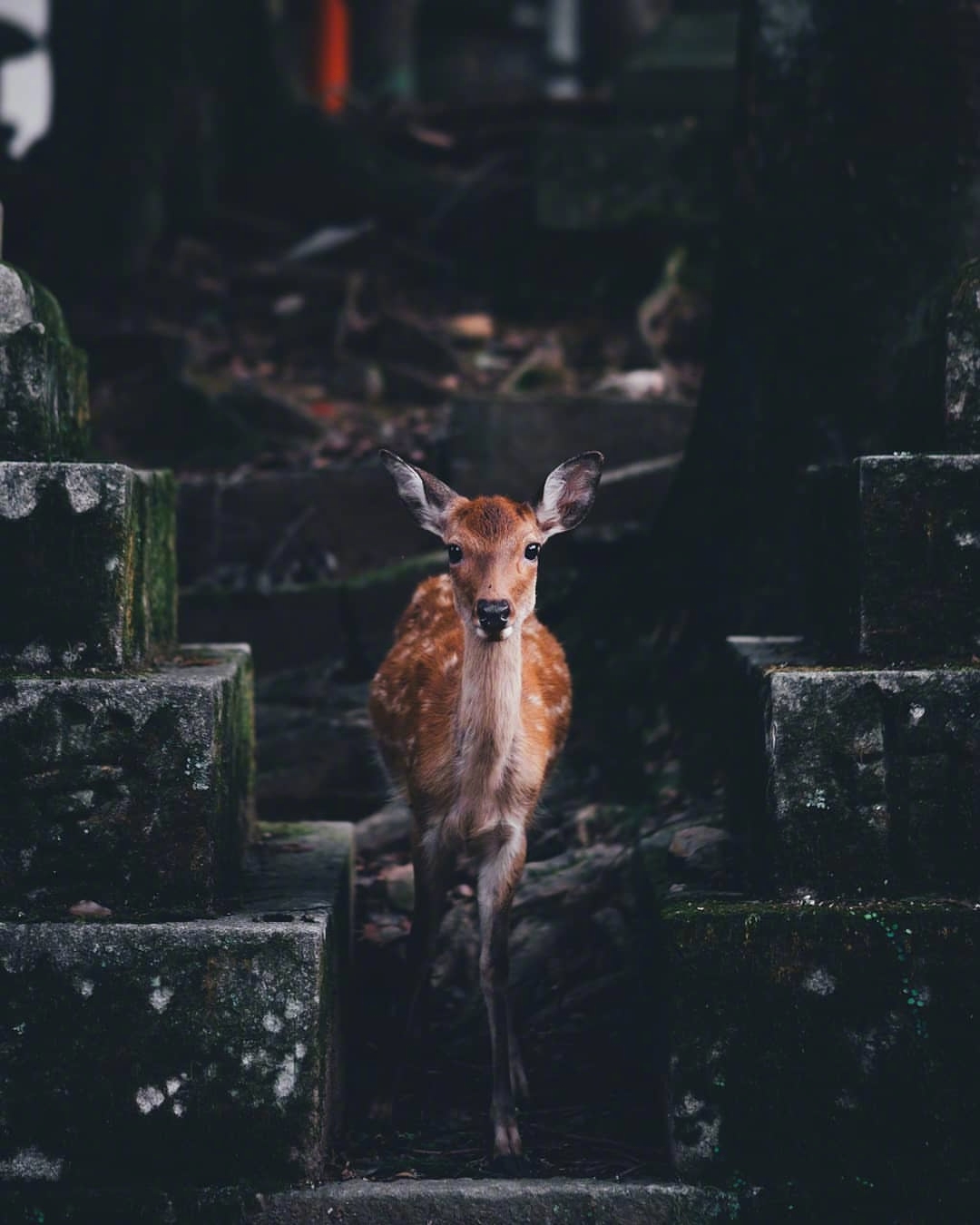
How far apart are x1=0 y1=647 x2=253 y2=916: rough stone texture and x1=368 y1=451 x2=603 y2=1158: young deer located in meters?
0.84

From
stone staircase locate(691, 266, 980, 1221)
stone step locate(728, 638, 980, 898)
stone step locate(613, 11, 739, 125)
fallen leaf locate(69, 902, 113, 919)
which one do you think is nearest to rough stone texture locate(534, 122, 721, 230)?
stone step locate(613, 11, 739, 125)

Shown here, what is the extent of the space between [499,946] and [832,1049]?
1.08 meters

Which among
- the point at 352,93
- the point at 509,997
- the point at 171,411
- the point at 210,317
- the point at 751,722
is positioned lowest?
the point at 509,997

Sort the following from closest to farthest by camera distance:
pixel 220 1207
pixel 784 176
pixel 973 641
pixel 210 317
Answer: pixel 220 1207, pixel 973 641, pixel 784 176, pixel 210 317

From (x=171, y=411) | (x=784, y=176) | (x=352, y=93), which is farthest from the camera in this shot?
(x=352, y=93)

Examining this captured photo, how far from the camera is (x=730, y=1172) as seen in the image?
165 inches

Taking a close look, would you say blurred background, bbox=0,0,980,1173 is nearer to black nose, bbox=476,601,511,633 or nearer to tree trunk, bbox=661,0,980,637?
tree trunk, bbox=661,0,980,637

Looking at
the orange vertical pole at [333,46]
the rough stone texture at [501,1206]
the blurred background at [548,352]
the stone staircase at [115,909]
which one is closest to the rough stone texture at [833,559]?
the blurred background at [548,352]

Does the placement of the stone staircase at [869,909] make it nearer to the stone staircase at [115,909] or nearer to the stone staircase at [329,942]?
the stone staircase at [329,942]

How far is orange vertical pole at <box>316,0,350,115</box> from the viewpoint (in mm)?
20125

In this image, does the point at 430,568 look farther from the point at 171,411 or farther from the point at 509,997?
the point at 509,997

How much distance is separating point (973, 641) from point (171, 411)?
5594 mm

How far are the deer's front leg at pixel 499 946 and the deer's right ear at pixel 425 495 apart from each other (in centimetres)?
96

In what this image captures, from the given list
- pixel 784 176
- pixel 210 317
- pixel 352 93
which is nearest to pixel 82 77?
pixel 210 317
